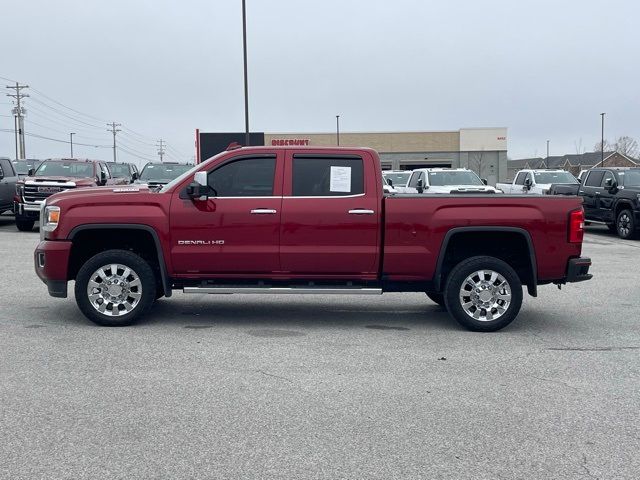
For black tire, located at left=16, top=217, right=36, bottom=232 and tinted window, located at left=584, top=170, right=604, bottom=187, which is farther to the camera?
tinted window, located at left=584, top=170, right=604, bottom=187

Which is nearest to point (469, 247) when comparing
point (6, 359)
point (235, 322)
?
point (235, 322)

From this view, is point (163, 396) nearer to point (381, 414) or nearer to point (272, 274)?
point (381, 414)

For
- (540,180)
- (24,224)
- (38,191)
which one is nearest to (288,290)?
(38,191)

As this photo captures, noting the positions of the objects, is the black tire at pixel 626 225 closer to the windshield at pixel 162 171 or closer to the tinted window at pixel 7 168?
the windshield at pixel 162 171

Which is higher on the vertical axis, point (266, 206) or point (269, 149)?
point (269, 149)

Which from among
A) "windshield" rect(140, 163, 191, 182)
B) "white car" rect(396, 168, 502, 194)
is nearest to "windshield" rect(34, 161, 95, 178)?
"windshield" rect(140, 163, 191, 182)

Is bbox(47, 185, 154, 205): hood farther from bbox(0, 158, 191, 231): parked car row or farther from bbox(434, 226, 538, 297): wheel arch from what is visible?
bbox(0, 158, 191, 231): parked car row

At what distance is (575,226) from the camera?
8.12m

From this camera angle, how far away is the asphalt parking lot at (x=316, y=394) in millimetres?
4465

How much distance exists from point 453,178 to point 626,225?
4923 mm

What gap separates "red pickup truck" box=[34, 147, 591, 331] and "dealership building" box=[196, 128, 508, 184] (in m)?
54.4

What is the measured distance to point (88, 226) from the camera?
8086 millimetres

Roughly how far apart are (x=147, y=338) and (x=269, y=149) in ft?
7.97

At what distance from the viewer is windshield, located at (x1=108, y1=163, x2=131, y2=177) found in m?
30.9
